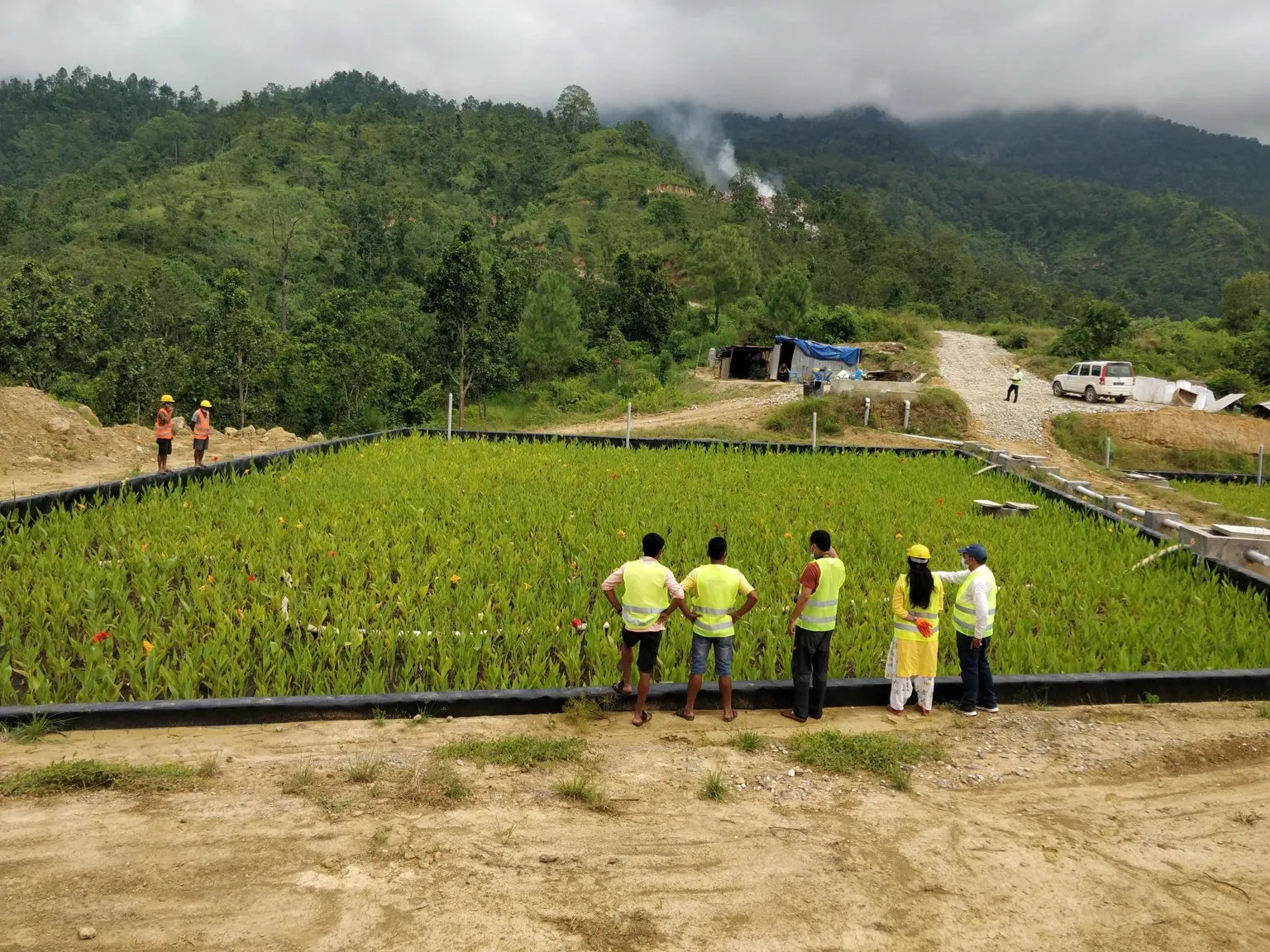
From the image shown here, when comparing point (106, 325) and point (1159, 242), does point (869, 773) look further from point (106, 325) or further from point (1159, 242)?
point (1159, 242)

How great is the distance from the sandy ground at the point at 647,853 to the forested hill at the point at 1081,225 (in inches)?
2927

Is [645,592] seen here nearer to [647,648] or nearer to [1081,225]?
[647,648]

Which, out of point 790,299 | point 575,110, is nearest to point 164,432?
point 790,299

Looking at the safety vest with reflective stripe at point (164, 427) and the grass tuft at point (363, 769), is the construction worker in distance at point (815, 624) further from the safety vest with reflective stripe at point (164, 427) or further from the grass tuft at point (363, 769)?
the safety vest with reflective stripe at point (164, 427)

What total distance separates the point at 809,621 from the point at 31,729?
4977 millimetres

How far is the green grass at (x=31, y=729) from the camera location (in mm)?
5199

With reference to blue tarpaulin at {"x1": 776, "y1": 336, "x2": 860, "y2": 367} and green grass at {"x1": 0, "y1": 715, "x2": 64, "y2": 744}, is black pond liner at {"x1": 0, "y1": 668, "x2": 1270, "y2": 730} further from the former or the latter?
blue tarpaulin at {"x1": 776, "y1": 336, "x2": 860, "y2": 367}

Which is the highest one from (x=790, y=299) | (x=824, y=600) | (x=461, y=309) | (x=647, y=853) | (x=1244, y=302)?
(x=1244, y=302)

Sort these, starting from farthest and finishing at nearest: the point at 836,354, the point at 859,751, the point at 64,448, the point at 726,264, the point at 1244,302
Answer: the point at 1244,302, the point at 726,264, the point at 836,354, the point at 64,448, the point at 859,751

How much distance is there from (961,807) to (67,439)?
17943 millimetres

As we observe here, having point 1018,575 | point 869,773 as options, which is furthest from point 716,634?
point 1018,575

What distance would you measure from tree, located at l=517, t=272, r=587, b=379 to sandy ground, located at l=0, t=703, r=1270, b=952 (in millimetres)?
31681

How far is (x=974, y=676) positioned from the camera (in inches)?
242

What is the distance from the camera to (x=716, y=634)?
18.9 feet
